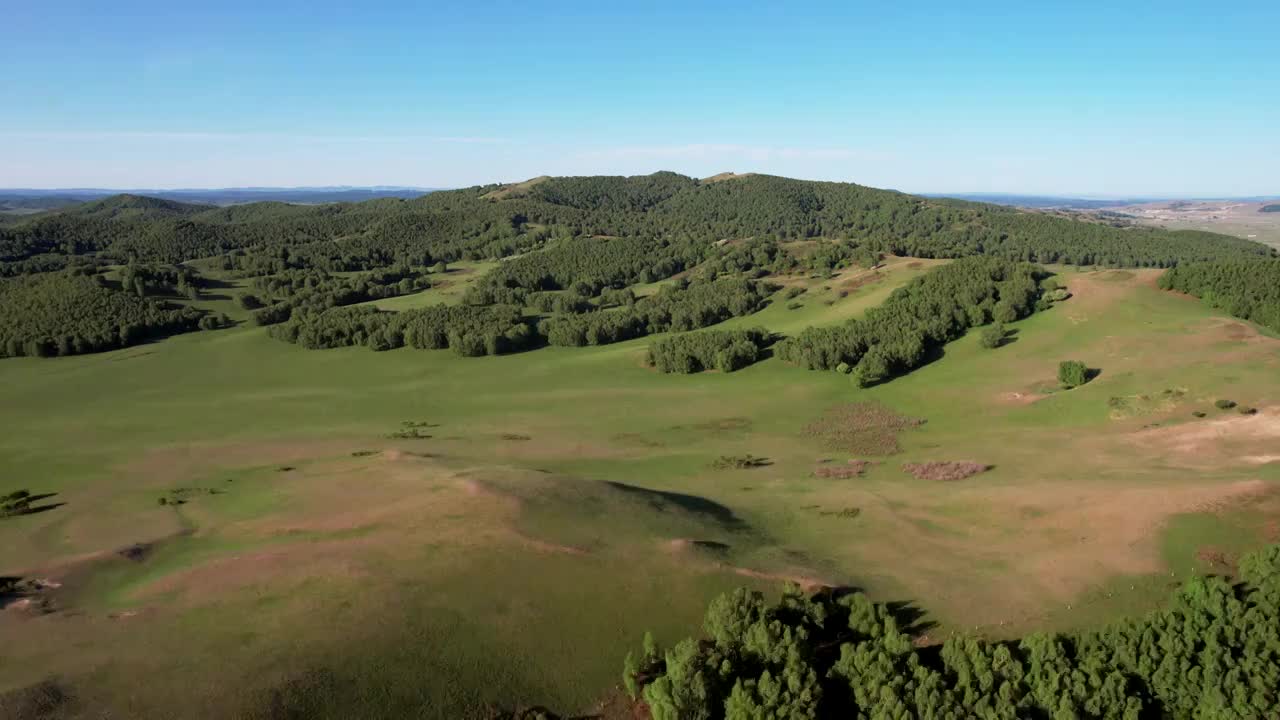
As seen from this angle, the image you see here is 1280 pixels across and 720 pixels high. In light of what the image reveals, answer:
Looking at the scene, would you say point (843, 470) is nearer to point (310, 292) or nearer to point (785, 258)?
point (785, 258)

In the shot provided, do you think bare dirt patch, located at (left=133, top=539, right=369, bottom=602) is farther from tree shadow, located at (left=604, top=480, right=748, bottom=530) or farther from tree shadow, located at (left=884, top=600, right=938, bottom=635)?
tree shadow, located at (left=884, top=600, right=938, bottom=635)

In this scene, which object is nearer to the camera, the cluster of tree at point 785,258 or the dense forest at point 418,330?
the dense forest at point 418,330

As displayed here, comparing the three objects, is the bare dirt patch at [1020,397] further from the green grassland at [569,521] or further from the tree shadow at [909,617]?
the tree shadow at [909,617]

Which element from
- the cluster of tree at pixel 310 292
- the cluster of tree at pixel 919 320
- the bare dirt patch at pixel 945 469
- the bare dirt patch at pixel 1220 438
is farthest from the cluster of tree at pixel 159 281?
the bare dirt patch at pixel 1220 438

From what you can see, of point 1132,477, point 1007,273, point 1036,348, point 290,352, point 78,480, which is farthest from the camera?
point 290,352

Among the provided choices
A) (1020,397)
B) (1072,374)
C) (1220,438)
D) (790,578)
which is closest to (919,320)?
(1072,374)

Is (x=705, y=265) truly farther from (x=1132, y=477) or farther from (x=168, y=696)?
(x=168, y=696)

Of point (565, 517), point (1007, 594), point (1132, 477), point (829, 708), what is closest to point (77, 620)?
point (565, 517)
